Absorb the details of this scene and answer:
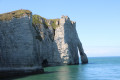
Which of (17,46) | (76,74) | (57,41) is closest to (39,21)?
→ (57,41)

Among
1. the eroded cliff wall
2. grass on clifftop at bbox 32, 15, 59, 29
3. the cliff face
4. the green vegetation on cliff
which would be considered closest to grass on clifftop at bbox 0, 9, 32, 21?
the green vegetation on cliff

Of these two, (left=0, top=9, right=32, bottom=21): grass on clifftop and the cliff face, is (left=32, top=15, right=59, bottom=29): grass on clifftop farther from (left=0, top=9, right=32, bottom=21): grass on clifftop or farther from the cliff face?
(left=0, top=9, right=32, bottom=21): grass on clifftop

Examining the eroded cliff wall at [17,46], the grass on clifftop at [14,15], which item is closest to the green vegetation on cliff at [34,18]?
the grass on clifftop at [14,15]

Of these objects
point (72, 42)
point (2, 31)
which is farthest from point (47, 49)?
point (2, 31)

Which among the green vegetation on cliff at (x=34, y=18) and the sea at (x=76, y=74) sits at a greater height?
the green vegetation on cliff at (x=34, y=18)

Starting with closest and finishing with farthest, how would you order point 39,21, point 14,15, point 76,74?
point 14,15 < point 76,74 < point 39,21

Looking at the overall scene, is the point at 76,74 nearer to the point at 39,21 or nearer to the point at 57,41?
the point at 57,41

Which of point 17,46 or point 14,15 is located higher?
point 14,15

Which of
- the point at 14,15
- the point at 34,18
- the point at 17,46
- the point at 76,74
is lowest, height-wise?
the point at 76,74

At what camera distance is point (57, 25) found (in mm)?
81375

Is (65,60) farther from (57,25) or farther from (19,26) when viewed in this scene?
(19,26)

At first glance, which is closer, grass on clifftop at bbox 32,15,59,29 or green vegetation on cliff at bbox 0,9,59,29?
green vegetation on cliff at bbox 0,9,59,29

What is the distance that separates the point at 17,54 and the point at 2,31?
18.7ft

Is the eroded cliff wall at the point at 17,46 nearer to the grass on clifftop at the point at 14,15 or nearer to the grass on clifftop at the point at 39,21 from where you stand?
the grass on clifftop at the point at 14,15
